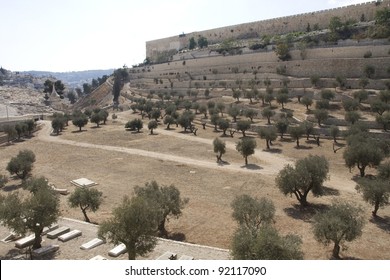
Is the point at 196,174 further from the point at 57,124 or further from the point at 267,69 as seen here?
the point at 267,69

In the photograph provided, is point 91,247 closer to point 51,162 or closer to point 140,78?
point 51,162

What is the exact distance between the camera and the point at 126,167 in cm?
4106

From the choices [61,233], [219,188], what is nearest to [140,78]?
[219,188]

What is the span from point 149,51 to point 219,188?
485 feet

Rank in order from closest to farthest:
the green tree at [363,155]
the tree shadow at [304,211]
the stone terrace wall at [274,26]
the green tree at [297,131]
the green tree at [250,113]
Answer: the tree shadow at [304,211] < the green tree at [363,155] < the green tree at [297,131] < the green tree at [250,113] < the stone terrace wall at [274,26]

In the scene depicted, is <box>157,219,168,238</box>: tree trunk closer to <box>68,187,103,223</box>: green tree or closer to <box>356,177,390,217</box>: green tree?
<box>68,187,103,223</box>: green tree

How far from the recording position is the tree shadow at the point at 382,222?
76.7ft

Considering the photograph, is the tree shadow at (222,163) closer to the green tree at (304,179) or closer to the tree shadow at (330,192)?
the tree shadow at (330,192)

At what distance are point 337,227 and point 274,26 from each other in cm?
10877

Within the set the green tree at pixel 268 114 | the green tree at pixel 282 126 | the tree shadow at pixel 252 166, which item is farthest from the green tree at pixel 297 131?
the tree shadow at pixel 252 166

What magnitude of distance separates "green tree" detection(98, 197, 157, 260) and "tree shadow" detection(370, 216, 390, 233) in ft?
53.3

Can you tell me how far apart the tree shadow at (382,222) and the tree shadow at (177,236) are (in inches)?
531

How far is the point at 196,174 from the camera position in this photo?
37.4 m

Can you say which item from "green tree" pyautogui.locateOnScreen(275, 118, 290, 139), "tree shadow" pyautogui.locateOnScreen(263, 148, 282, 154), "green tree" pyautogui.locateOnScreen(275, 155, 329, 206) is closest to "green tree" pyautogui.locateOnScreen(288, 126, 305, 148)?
"green tree" pyautogui.locateOnScreen(275, 118, 290, 139)
